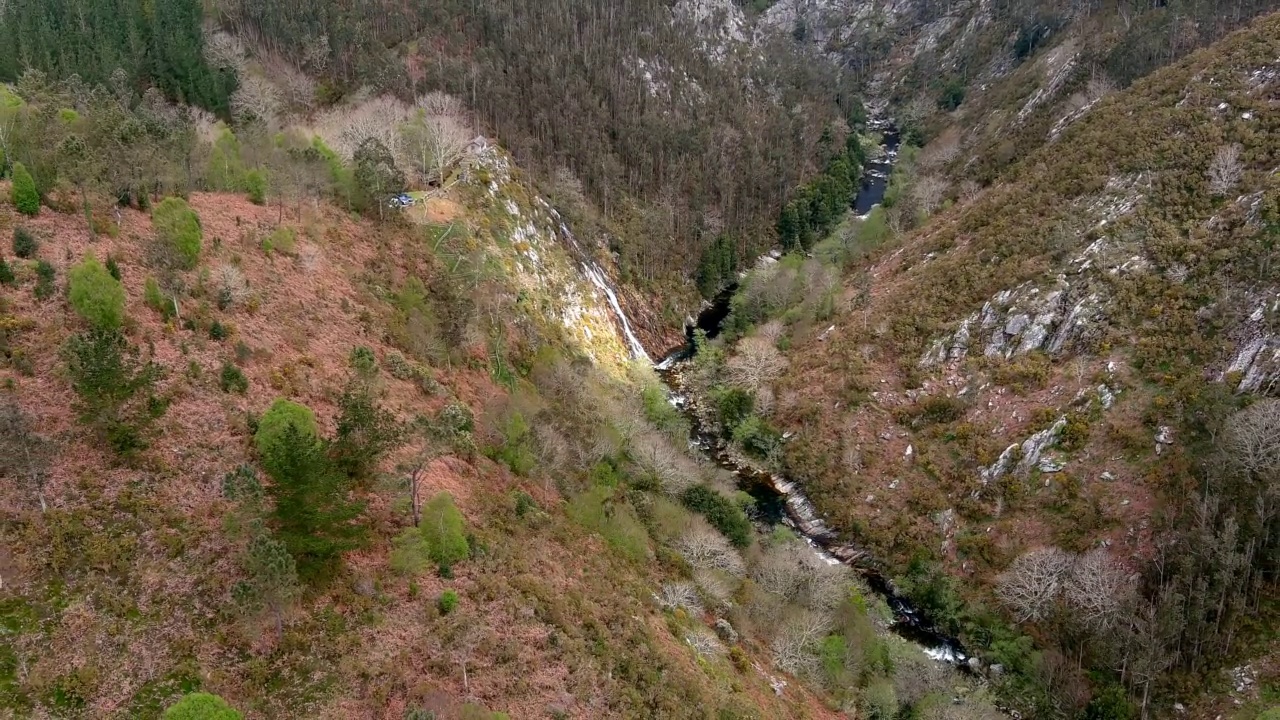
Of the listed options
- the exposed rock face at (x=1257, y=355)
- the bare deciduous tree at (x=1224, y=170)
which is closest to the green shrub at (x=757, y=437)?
the exposed rock face at (x=1257, y=355)

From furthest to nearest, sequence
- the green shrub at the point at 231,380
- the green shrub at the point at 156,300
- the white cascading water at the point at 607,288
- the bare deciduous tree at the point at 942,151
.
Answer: the bare deciduous tree at the point at 942,151, the white cascading water at the point at 607,288, the green shrub at the point at 156,300, the green shrub at the point at 231,380

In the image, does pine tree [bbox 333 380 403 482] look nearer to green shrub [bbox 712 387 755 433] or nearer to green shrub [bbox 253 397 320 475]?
green shrub [bbox 253 397 320 475]

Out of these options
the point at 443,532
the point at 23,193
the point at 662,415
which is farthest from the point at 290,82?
the point at 443,532

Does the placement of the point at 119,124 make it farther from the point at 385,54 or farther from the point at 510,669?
the point at 385,54

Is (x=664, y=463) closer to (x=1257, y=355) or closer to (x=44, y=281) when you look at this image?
(x=44, y=281)

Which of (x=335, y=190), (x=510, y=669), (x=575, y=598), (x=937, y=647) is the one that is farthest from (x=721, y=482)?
(x=335, y=190)


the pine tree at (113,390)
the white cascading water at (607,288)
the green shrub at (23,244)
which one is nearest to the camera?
the pine tree at (113,390)

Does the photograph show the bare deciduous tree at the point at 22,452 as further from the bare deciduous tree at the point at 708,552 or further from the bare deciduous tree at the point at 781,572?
the bare deciduous tree at the point at 781,572
